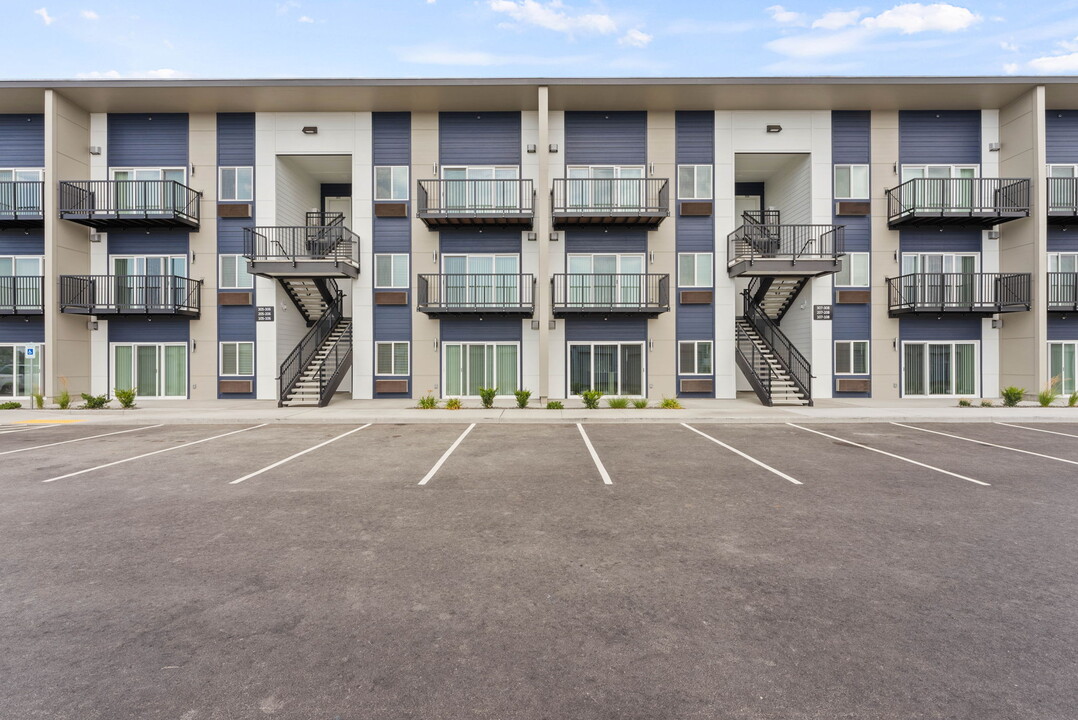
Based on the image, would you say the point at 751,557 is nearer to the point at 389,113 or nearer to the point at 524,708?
the point at 524,708

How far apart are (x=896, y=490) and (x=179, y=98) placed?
83.5 ft

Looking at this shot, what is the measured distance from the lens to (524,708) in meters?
2.80

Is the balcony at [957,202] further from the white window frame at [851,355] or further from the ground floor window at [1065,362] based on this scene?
the ground floor window at [1065,362]

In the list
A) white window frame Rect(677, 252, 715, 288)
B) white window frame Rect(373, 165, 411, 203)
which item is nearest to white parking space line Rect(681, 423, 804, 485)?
white window frame Rect(677, 252, 715, 288)

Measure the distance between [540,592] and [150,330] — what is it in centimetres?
2276

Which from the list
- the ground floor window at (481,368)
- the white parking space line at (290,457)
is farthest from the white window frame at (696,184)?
the white parking space line at (290,457)

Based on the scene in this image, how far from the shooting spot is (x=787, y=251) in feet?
67.5

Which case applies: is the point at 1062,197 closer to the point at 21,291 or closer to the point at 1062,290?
the point at 1062,290

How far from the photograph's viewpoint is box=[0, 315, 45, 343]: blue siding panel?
770 inches

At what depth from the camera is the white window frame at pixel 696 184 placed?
65.4 feet

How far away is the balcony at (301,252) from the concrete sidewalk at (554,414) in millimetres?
5138

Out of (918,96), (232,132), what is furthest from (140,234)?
Result: (918,96)

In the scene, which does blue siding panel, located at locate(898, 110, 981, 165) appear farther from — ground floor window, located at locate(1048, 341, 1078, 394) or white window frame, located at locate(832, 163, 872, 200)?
ground floor window, located at locate(1048, 341, 1078, 394)

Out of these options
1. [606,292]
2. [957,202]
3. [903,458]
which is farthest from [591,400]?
[957,202]
